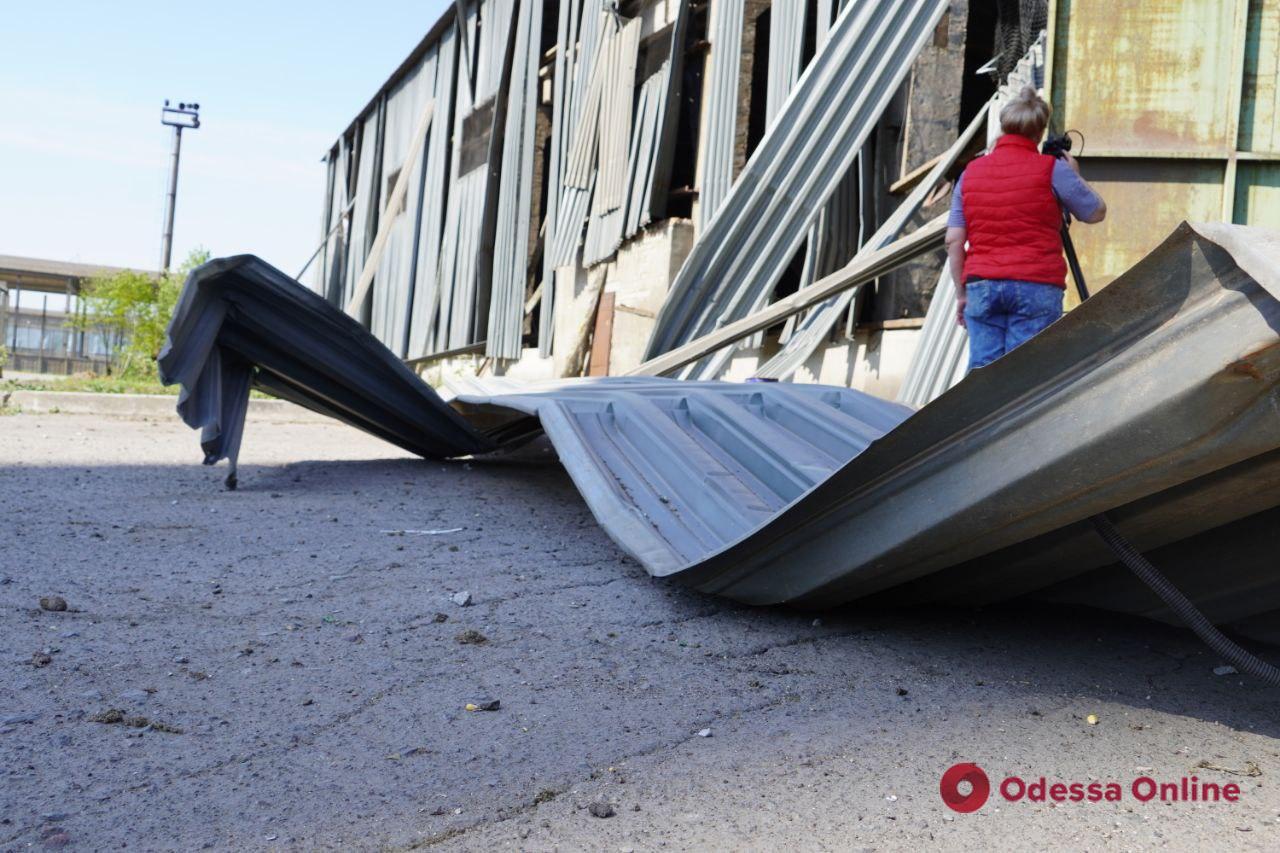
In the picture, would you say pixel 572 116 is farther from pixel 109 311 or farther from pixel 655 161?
pixel 109 311

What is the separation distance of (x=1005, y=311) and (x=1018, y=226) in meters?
0.28

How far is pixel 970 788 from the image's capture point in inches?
69.4

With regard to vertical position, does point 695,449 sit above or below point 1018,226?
below

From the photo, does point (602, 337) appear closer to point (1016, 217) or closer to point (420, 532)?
point (420, 532)

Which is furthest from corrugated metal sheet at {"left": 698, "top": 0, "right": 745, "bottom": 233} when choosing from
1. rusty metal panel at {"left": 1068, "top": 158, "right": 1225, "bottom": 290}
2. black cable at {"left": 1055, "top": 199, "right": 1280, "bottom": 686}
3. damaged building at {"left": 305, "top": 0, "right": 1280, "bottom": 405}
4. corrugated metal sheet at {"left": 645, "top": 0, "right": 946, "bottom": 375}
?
black cable at {"left": 1055, "top": 199, "right": 1280, "bottom": 686}

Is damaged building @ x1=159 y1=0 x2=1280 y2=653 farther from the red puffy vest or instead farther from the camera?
the camera

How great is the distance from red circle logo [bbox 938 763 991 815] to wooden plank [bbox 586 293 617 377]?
8.10m

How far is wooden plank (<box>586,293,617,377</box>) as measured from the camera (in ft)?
32.6

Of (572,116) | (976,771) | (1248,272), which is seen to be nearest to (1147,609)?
(976,771)

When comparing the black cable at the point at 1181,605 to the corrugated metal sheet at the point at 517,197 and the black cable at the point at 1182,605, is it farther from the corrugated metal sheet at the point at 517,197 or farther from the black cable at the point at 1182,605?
the corrugated metal sheet at the point at 517,197

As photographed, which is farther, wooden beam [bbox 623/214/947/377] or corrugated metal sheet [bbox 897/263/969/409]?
corrugated metal sheet [bbox 897/263/969/409]

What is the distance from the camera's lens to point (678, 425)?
154 inches

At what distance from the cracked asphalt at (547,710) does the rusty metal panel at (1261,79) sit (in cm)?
306

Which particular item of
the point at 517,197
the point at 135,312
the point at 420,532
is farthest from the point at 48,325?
the point at 420,532
